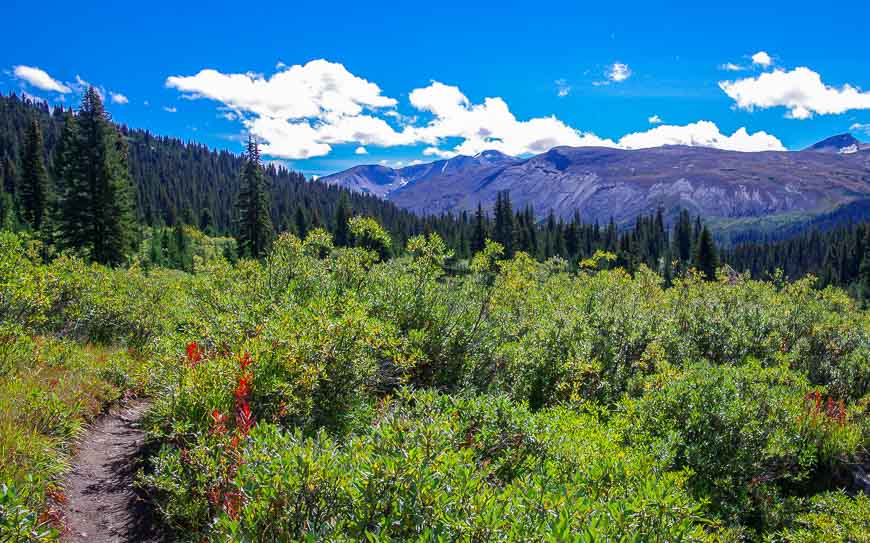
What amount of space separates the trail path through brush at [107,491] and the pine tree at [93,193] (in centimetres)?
3265

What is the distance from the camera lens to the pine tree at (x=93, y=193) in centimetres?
3481

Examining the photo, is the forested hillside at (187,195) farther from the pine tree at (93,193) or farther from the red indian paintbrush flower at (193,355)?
the red indian paintbrush flower at (193,355)

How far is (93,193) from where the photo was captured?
35.1 m

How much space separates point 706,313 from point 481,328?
9.63 metres

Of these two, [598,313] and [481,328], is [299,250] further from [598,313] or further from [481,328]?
Answer: [598,313]

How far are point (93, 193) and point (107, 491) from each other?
120 ft

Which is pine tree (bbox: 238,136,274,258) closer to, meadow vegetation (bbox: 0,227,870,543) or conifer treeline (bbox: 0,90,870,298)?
conifer treeline (bbox: 0,90,870,298)

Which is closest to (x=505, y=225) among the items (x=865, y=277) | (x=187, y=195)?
(x=865, y=277)

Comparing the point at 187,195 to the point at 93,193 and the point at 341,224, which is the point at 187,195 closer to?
the point at 341,224

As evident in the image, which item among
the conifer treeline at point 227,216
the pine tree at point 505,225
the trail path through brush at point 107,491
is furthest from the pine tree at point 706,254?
the trail path through brush at point 107,491

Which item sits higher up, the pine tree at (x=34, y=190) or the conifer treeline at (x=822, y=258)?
the pine tree at (x=34, y=190)

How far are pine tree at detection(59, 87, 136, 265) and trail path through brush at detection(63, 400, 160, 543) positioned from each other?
3265 centimetres

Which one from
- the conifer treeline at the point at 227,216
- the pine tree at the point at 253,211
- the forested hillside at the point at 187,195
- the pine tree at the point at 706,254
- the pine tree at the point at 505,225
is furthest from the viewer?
the forested hillside at the point at 187,195

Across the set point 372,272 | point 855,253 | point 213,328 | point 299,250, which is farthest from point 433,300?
point 855,253
